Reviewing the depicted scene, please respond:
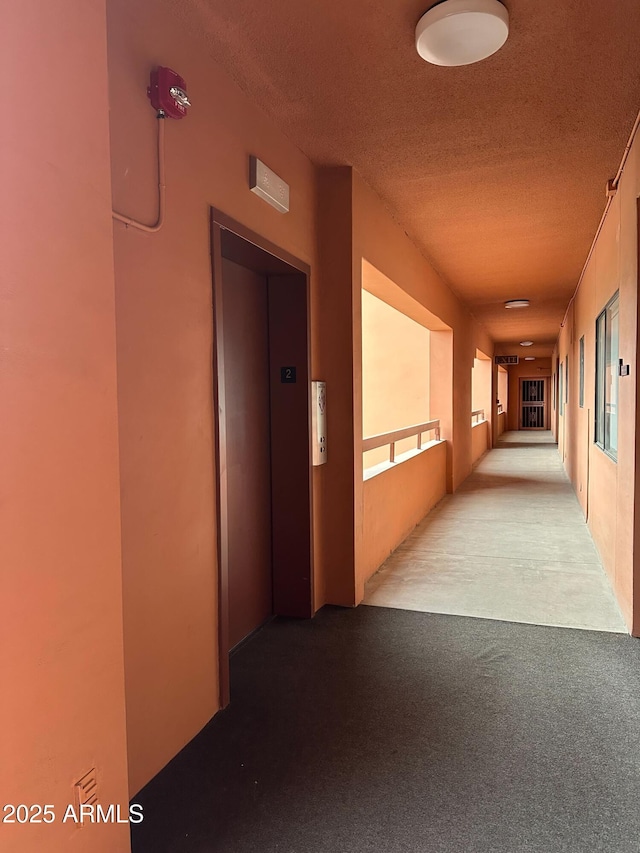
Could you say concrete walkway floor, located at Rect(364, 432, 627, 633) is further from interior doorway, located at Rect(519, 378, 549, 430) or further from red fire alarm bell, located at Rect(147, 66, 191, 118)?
interior doorway, located at Rect(519, 378, 549, 430)

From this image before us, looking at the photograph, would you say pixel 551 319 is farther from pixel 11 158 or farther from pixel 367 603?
pixel 11 158

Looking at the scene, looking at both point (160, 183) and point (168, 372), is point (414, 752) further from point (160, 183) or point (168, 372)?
point (160, 183)

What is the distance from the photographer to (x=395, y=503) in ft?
16.5

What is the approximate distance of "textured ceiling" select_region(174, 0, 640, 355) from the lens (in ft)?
6.89

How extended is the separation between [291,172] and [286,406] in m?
1.31

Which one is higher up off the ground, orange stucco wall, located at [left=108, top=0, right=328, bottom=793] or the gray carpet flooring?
orange stucco wall, located at [left=108, top=0, right=328, bottom=793]

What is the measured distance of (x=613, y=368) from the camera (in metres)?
4.36

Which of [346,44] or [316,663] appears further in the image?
[316,663]

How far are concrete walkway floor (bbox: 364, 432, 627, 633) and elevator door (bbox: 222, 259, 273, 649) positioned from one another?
0.88 m

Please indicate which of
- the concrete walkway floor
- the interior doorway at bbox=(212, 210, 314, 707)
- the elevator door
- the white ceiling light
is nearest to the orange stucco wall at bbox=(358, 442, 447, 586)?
the concrete walkway floor

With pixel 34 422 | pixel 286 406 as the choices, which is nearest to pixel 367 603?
pixel 286 406

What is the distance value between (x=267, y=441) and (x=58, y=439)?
2.16 meters

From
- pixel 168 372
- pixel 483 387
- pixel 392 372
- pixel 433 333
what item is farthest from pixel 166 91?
pixel 483 387

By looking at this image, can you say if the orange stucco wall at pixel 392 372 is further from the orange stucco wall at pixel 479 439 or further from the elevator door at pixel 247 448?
the elevator door at pixel 247 448
